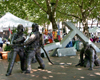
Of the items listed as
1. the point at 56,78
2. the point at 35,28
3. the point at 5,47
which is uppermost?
the point at 35,28

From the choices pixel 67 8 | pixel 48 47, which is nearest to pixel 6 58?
pixel 48 47

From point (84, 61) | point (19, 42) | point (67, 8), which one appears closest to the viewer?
point (19, 42)

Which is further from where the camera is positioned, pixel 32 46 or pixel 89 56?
pixel 89 56

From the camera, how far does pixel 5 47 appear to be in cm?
1102

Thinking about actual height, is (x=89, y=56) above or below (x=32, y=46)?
below

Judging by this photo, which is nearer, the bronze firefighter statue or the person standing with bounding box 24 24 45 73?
the person standing with bounding box 24 24 45 73

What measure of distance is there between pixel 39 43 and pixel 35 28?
2.03 feet

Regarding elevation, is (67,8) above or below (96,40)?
above

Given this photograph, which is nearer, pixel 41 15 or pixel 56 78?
pixel 56 78

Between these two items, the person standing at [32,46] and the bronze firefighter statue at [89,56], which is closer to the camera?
the person standing at [32,46]

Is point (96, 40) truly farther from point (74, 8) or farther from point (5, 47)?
point (5, 47)

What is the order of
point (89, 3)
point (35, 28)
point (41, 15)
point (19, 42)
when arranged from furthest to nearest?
1. point (41, 15)
2. point (89, 3)
3. point (35, 28)
4. point (19, 42)

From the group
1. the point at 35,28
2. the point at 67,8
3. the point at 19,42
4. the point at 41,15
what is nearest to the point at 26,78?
the point at 19,42

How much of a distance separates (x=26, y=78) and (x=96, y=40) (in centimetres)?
2144
